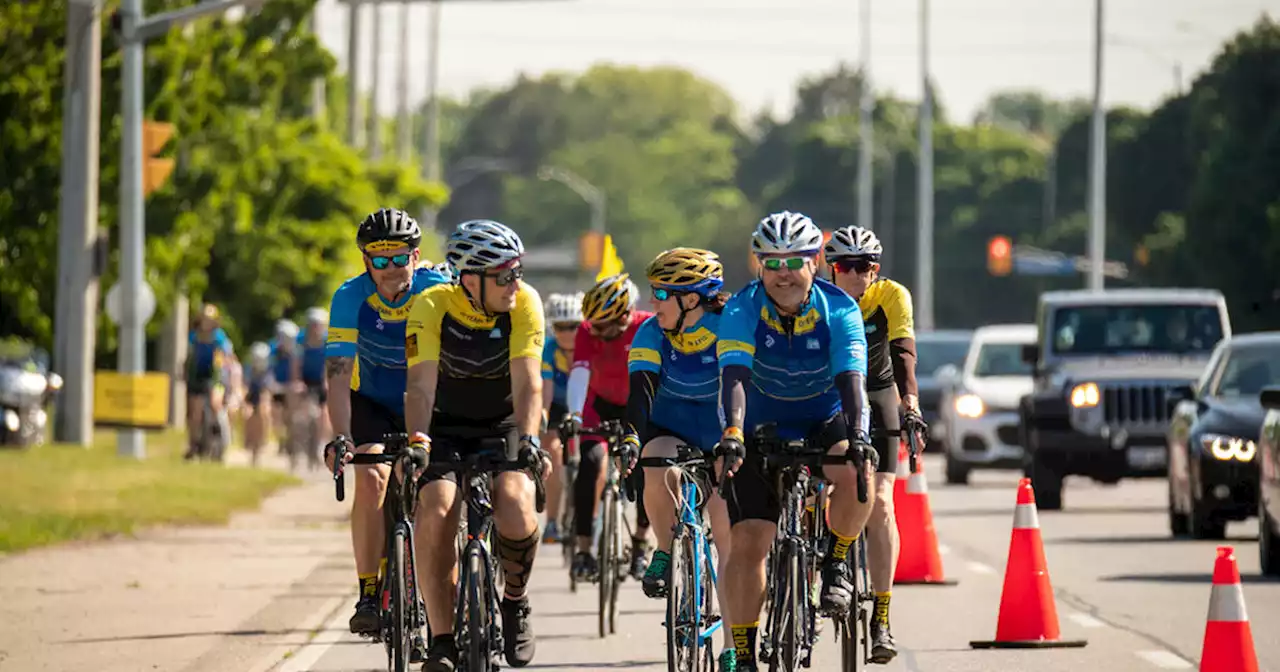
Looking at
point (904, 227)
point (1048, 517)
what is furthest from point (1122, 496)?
point (904, 227)

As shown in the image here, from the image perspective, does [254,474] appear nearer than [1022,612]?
No

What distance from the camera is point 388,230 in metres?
11.6

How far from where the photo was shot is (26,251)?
34875 millimetres

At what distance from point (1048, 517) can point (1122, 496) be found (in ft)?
16.1

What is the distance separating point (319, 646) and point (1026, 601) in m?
3.37

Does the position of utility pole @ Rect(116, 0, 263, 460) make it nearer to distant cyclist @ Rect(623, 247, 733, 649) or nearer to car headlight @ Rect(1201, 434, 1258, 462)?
car headlight @ Rect(1201, 434, 1258, 462)

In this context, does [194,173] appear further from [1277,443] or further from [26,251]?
[1277,443]

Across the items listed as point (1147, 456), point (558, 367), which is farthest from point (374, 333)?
point (1147, 456)

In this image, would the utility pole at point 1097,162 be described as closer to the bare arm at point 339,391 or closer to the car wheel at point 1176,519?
the car wheel at point 1176,519

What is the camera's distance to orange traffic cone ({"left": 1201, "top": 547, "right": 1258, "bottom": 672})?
31.9ft

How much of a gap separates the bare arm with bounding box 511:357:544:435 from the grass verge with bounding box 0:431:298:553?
908cm

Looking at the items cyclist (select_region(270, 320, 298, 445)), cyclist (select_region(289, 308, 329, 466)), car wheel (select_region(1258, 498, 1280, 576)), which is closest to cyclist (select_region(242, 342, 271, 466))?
cyclist (select_region(270, 320, 298, 445))

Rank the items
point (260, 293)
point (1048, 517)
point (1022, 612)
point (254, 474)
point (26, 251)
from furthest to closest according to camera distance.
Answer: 1. point (260, 293)
2. point (26, 251)
3. point (254, 474)
4. point (1048, 517)
5. point (1022, 612)

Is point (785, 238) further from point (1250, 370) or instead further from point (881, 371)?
point (1250, 370)
